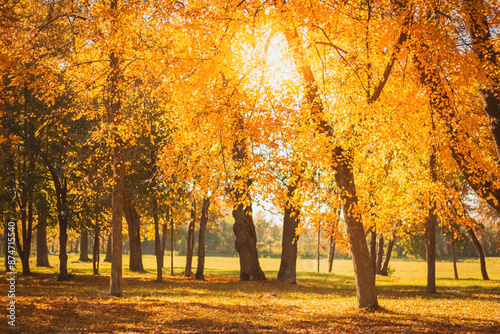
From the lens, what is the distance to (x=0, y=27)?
10836 millimetres

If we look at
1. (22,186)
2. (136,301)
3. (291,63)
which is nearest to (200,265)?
(22,186)

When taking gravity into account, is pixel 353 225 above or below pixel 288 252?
above

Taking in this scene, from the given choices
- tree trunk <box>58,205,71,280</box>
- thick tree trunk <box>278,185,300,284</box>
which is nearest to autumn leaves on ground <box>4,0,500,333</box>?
tree trunk <box>58,205,71,280</box>

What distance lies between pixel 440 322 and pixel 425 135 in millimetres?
5134

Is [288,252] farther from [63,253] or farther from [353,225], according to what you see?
[63,253]

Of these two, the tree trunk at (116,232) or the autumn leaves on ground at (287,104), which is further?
the tree trunk at (116,232)

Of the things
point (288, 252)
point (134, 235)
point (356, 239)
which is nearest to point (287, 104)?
point (356, 239)

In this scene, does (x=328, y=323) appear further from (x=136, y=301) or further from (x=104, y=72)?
(x=104, y=72)

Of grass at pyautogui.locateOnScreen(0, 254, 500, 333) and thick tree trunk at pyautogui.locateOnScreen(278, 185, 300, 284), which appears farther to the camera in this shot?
thick tree trunk at pyautogui.locateOnScreen(278, 185, 300, 284)

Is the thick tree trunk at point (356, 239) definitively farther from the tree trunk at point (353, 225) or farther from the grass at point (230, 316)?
the grass at point (230, 316)

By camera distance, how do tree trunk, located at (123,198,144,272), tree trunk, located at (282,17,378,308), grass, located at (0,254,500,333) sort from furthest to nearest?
tree trunk, located at (123,198,144,272) → tree trunk, located at (282,17,378,308) → grass, located at (0,254,500,333)

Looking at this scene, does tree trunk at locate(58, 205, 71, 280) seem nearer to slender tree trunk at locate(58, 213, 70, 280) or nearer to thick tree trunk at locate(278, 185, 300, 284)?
slender tree trunk at locate(58, 213, 70, 280)

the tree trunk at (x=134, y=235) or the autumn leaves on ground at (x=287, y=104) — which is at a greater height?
the autumn leaves on ground at (x=287, y=104)

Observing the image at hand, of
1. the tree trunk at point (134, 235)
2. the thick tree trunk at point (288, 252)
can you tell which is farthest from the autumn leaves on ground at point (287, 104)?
the tree trunk at point (134, 235)
